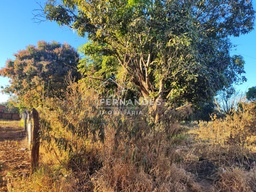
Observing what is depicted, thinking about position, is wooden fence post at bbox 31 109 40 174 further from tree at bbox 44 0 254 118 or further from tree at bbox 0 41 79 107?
tree at bbox 0 41 79 107

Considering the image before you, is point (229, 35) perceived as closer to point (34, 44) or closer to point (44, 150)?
point (44, 150)

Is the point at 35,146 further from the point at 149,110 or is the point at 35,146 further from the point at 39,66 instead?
the point at 39,66

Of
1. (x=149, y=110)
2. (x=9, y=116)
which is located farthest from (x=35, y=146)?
(x=9, y=116)

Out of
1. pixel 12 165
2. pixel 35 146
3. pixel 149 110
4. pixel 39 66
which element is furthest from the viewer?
pixel 39 66

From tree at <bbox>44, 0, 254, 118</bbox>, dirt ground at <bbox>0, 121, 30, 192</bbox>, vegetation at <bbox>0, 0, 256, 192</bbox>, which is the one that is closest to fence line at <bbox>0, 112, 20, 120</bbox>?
vegetation at <bbox>0, 0, 256, 192</bbox>

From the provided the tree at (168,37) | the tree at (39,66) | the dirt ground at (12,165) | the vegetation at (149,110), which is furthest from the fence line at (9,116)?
the dirt ground at (12,165)

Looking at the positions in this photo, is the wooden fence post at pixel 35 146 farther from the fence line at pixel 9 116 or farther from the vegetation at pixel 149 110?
the fence line at pixel 9 116

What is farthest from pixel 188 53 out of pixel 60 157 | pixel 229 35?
pixel 60 157

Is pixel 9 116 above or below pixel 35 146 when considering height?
above

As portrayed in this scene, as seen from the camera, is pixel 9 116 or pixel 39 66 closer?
pixel 39 66

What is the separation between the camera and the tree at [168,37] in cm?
621

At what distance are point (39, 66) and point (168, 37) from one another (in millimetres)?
10447

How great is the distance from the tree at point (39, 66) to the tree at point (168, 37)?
5.23 m

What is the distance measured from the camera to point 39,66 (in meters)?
13.4
